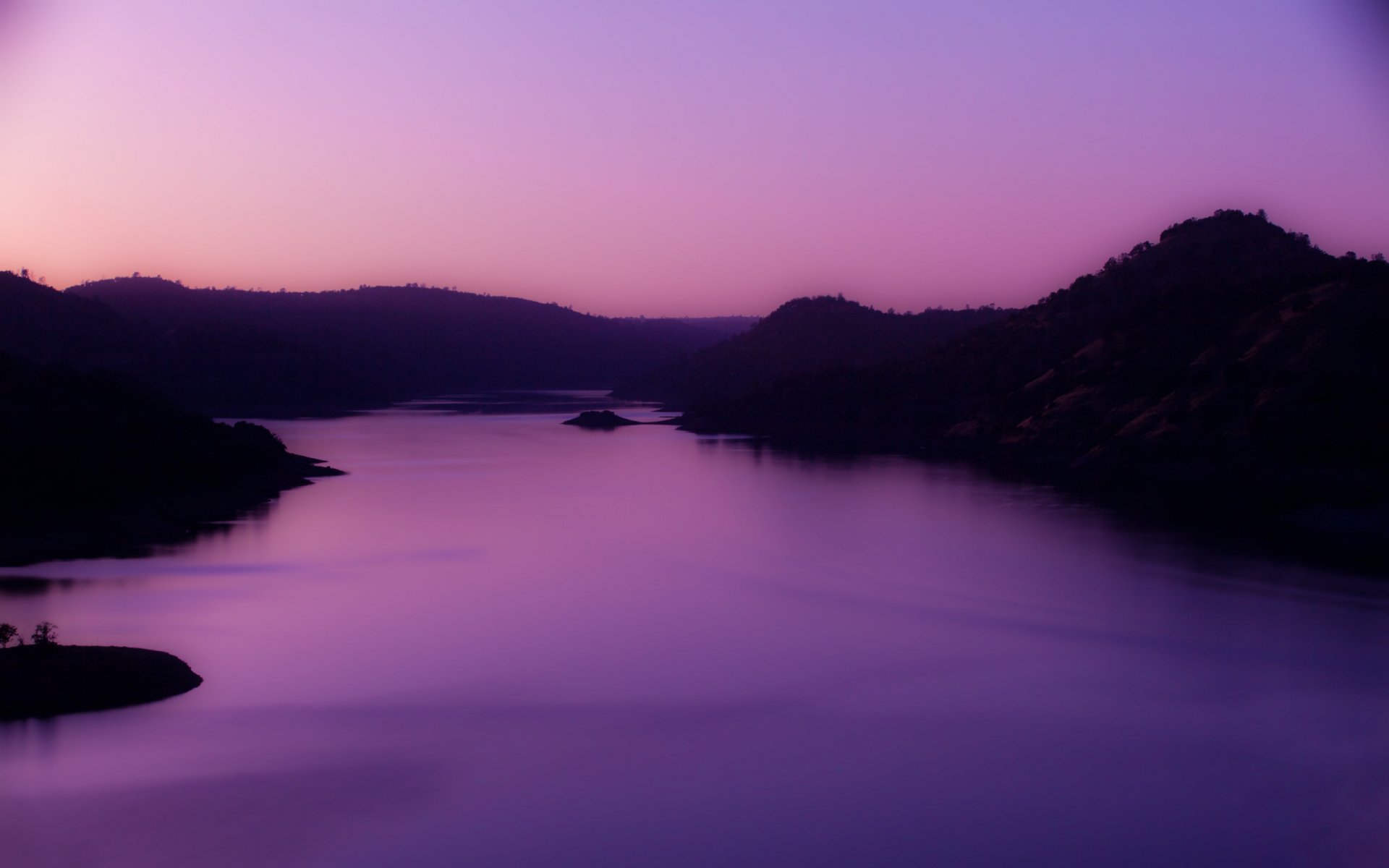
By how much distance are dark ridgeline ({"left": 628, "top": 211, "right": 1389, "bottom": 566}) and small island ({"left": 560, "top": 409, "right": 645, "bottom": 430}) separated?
4.73 metres

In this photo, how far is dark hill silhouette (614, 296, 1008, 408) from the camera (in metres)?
111

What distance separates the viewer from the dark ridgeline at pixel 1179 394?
3841 centimetres

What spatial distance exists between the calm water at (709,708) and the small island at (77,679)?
1.06 ft

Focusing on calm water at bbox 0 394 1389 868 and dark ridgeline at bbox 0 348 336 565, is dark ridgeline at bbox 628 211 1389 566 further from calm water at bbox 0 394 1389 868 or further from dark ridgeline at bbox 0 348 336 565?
dark ridgeline at bbox 0 348 336 565

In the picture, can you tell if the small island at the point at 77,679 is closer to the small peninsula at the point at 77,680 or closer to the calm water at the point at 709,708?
the small peninsula at the point at 77,680

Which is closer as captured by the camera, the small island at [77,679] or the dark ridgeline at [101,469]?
the small island at [77,679]

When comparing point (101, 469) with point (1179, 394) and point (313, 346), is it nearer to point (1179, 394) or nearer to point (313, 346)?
point (1179, 394)

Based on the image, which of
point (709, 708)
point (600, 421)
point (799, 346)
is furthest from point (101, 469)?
point (799, 346)

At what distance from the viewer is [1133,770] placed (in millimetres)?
13727

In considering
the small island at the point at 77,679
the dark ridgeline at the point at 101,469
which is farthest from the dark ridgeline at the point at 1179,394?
the dark ridgeline at the point at 101,469

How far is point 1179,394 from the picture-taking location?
48.2 meters

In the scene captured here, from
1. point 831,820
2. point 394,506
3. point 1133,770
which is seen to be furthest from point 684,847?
point 394,506

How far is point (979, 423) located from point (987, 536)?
96.4ft

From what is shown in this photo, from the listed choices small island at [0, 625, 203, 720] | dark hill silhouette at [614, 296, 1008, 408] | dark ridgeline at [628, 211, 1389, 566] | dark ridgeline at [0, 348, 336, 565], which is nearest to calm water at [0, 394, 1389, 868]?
small island at [0, 625, 203, 720]
